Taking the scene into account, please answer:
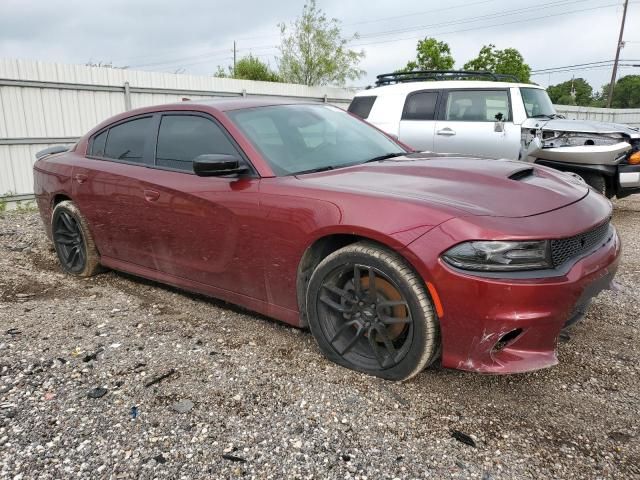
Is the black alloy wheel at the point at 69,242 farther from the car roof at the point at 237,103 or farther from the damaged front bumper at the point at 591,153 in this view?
the damaged front bumper at the point at 591,153

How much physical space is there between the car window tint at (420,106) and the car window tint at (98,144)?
5.07 metres

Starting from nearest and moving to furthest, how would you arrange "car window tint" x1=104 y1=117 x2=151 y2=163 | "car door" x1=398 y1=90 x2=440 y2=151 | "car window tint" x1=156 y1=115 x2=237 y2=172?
"car window tint" x1=156 y1=115 x2=237 y2=172
"car window tint" x1=104 y1=117 x2=151 y2=163
"car door" x1=398 y1=90 x2=440 y2=151

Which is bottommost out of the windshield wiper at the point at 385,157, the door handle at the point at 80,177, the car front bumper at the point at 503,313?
the car front bumper at the point at 503,313

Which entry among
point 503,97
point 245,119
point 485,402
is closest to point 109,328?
point 245,119

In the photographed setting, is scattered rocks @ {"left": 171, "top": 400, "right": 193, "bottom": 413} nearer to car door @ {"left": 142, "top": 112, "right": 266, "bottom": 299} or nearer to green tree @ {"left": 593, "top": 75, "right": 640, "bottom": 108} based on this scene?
car door @ {"left": 142, "top": 112, "right": 266, "bottom": 299}

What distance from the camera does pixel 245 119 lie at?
354 centimetres

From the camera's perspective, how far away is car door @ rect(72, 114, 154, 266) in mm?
3947

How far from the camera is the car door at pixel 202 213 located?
324cm

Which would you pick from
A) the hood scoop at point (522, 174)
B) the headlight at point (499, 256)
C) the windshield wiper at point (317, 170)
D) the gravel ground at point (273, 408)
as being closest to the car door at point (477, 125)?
the gravel ground at point (273, 408)

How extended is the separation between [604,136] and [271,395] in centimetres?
626

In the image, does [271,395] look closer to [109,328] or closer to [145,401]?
[145,401]

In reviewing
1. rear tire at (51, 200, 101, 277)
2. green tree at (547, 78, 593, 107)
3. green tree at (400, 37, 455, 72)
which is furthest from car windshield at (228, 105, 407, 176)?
green tree at (547, 78, 593, 107)

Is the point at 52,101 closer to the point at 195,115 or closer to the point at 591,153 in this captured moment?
the point at 195,115

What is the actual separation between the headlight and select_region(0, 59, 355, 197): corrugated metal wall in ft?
33.4
